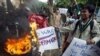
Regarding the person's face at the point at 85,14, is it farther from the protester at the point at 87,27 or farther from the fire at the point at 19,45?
the fire at the point at 19,45

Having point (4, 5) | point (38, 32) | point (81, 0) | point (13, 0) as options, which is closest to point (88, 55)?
point (38, 32)

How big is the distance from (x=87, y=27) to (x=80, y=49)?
0.48 metres

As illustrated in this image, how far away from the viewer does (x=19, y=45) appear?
12.0 m

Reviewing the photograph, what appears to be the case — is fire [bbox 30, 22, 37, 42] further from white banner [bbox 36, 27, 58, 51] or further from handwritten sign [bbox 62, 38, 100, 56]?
handwritten sign [bbox 62, 38, 100, 56]

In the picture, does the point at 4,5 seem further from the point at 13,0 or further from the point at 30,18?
the point at 30,18

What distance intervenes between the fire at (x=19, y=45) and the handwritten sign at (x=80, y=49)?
4.66 metres

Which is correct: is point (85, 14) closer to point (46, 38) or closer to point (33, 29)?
point (46, 38)

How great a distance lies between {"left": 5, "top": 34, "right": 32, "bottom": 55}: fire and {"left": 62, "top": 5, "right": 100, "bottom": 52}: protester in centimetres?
496

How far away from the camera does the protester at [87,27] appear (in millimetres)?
6938

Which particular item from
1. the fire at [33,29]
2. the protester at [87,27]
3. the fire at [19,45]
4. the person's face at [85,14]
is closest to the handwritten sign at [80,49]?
the protester at [87,27]

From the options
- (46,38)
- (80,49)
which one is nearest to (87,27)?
(80,49)

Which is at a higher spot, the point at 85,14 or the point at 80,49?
the point at 85,14

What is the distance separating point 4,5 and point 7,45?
521 centimetres

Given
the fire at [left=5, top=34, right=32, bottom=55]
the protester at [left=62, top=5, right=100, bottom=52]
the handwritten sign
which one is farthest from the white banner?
the protester at [left=62, top=5, right=100, bottom=52]
